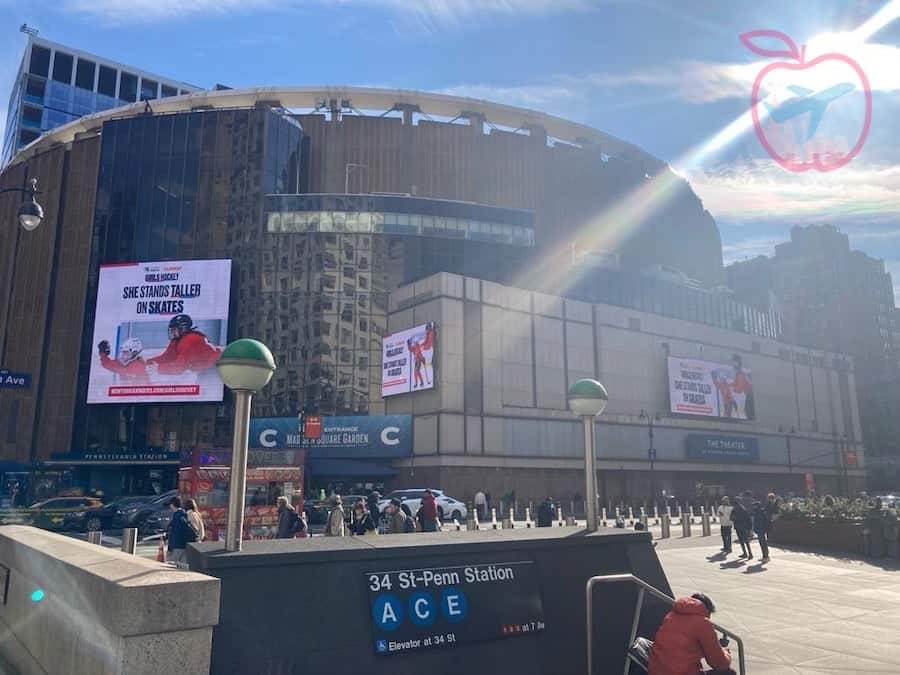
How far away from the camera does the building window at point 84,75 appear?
10281 centimetres

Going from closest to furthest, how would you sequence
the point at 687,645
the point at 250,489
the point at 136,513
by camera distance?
the point at 687,645 < the point at 250,489 < the point at 136,513

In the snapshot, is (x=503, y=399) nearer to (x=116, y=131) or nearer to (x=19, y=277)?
(x=116, y=131)

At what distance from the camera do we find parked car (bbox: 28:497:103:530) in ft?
87.6

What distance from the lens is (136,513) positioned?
2803 centimetres

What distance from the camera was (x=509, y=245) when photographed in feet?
205

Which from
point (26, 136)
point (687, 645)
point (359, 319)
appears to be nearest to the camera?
point (687, 645)

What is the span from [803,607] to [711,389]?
179 feet

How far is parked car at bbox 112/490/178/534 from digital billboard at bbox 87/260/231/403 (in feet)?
75.6

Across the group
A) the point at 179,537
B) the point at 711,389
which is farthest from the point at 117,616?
the point at 711,389

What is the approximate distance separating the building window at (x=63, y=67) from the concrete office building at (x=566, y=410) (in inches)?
3122

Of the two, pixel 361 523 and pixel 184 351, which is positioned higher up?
pixel 184 351

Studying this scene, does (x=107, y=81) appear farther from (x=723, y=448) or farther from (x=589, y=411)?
(x=589, y=411)

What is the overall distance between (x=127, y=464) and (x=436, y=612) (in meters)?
54.2

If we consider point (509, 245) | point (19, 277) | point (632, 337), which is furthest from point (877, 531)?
point (19, 277)
